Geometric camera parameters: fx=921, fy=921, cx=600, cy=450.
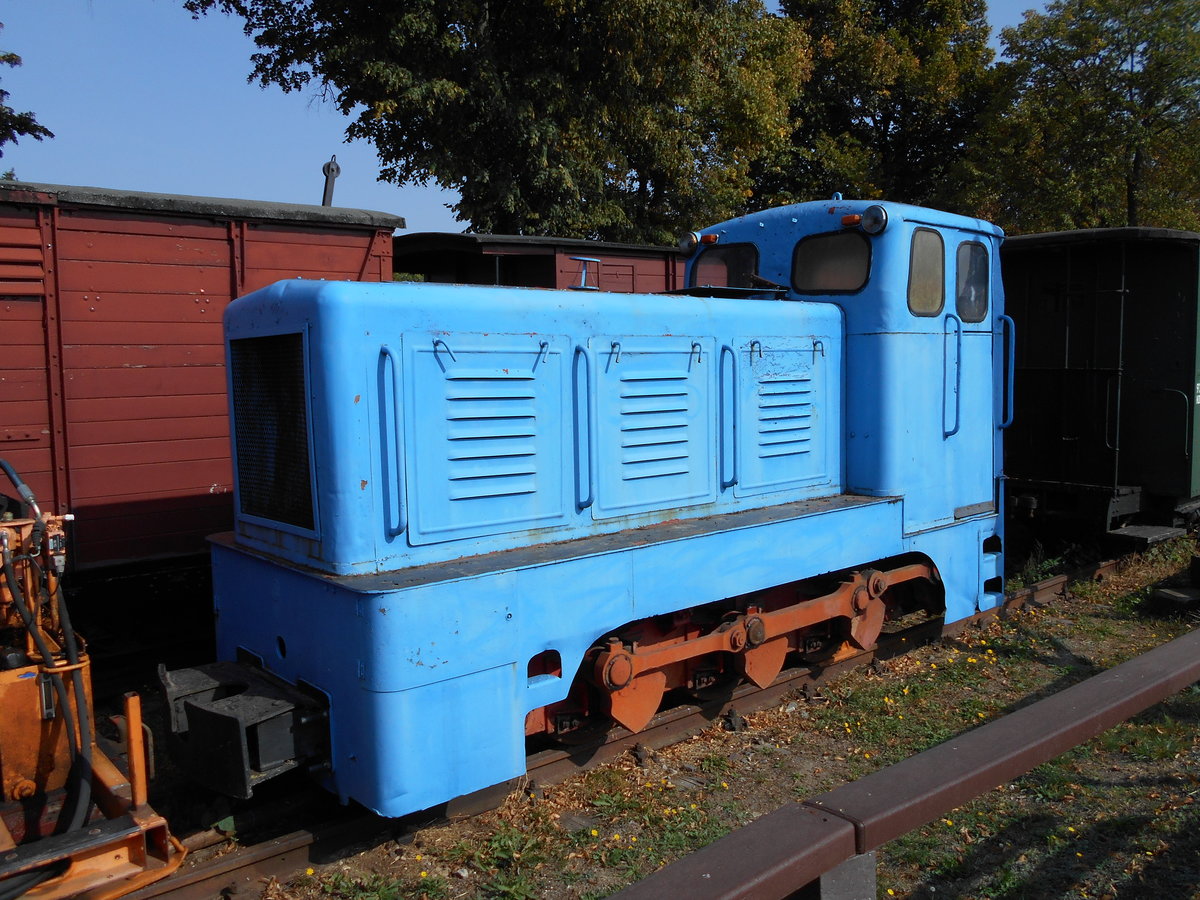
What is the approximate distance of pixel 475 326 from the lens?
3.84 m

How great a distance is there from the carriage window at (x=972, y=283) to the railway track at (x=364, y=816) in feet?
7.99

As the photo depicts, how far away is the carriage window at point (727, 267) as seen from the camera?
5859 millimetres

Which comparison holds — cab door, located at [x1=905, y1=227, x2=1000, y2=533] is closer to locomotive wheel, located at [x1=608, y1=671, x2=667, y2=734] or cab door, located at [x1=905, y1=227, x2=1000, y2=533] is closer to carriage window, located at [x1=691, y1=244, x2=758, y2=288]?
carriage window, located at [x1=691, y1=244, x2=758, y2=288]

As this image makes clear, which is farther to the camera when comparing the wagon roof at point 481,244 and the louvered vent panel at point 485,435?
the wagon roof at point 481,244

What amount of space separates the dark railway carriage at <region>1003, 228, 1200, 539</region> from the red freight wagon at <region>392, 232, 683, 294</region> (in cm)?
366

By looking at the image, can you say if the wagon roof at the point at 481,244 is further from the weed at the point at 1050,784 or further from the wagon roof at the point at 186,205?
the weed at the point at 1050,784

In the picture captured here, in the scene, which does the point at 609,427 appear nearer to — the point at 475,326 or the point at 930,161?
the point at 475,326

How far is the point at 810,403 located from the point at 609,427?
4.86 ft

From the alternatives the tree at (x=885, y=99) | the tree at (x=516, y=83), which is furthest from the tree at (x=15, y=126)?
the tree at (x=885, y=99)

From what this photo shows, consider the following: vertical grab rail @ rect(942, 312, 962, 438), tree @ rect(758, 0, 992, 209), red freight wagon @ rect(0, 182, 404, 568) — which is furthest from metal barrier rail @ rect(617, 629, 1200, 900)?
tree @ rect(758, 0, 992, 209)

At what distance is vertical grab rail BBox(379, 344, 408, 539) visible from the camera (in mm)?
3572

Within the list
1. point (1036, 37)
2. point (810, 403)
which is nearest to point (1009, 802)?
point (810, 403)

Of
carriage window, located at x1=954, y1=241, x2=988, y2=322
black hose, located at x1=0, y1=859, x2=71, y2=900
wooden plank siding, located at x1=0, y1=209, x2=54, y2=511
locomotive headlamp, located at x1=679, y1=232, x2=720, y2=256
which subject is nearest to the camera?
black hose, located at x1=0, y1=859, x2=71, y2=900

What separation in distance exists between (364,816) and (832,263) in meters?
3.87
